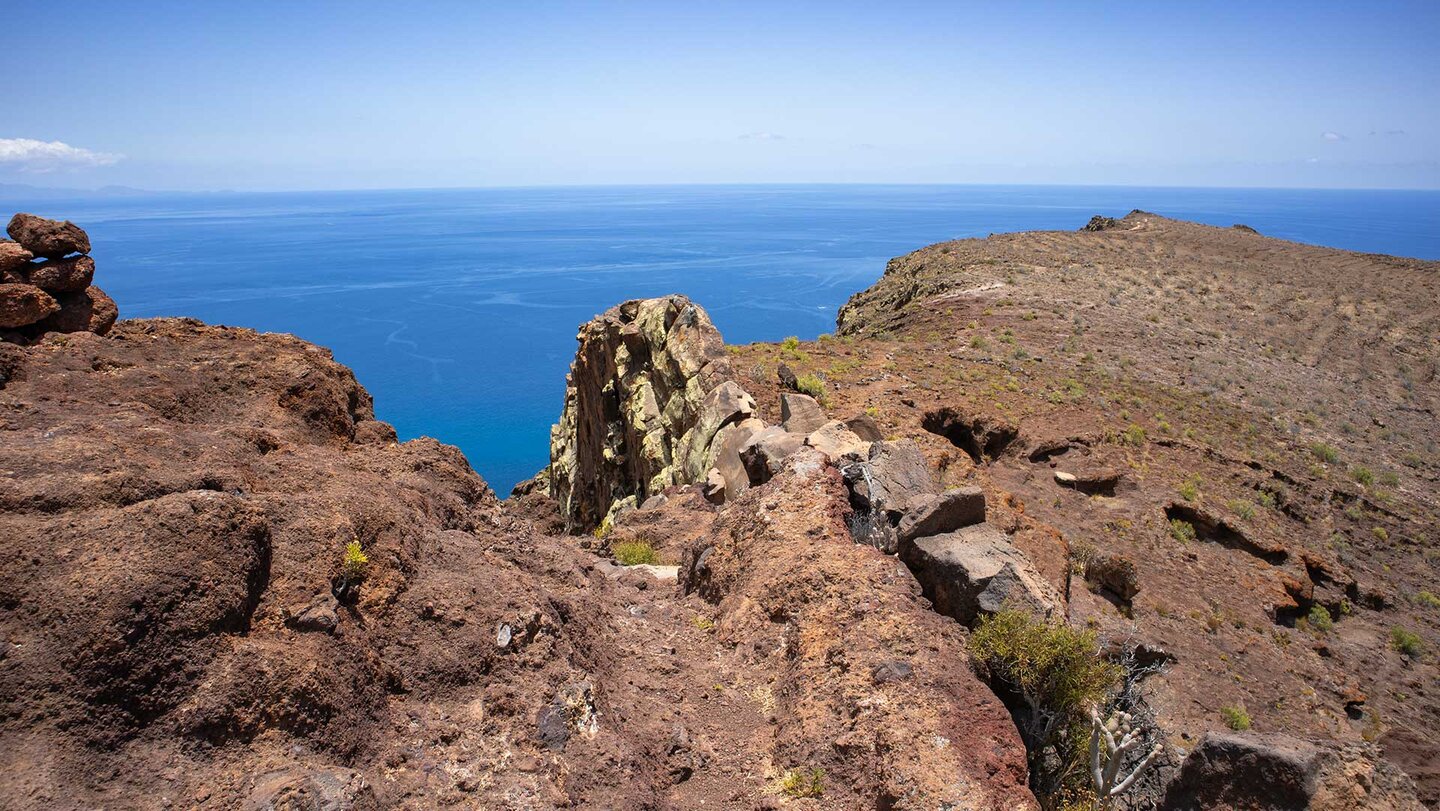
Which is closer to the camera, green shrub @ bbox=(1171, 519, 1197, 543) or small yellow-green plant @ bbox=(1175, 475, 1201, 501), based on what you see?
green shrub @ bbox=(1171, 519, 1197, 543)

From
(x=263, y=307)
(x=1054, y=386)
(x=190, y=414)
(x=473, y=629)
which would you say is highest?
(x=190, y=414)

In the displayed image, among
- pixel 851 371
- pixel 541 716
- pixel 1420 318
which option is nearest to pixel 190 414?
pixel 541 716

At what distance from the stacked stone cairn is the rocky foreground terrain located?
0.61 ft

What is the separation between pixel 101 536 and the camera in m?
5.60

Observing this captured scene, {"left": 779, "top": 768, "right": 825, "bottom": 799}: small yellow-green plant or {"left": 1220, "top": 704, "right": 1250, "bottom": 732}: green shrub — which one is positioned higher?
{"left": 779, "top": 768, "right": 825, "bottom": 799}: small yellow-green plant

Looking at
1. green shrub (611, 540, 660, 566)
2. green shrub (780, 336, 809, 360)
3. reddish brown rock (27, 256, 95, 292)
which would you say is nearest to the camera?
reddish brown rock (27, 256, 95, 292)

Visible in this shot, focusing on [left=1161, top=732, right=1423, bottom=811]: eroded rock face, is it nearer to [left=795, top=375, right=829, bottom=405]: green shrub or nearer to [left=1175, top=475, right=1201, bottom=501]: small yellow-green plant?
[left=795, top=375, right=829, bottom=405]: green shrub

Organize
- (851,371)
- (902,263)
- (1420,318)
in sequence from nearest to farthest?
(851,371) < (1420,318) < (902,263)

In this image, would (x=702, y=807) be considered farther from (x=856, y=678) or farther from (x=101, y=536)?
(x=101, y=536)

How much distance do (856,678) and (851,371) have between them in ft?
59.2

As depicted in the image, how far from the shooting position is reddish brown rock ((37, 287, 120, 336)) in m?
10.6

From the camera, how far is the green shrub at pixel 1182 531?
63.1ft

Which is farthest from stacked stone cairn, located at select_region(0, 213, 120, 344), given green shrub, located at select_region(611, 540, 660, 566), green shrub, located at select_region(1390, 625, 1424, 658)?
green shrub, located at select_region(1390, 625, 1424, 658)

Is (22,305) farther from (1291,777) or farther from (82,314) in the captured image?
(1291,777)
